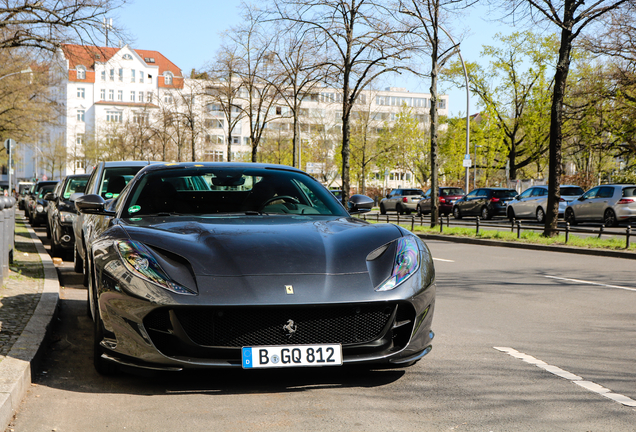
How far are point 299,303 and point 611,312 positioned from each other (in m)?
5.00

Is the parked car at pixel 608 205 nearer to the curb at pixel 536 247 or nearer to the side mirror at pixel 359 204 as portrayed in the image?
the curb at pixel 536 247

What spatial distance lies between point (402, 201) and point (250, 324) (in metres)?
40.4

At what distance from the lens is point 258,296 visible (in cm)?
381

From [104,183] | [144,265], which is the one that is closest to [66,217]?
[104,183]

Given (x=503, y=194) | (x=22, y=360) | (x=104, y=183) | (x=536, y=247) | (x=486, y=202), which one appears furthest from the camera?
(x=503, y=194)

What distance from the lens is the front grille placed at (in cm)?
387

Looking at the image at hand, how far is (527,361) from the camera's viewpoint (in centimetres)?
513

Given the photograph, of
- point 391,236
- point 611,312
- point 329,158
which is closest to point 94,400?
point 391,236

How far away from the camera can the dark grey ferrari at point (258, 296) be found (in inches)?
152

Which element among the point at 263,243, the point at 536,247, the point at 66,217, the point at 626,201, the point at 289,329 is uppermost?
the point at 263,243

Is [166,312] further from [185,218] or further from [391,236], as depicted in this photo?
[391,236]

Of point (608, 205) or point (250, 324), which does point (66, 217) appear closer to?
point (250, 324)

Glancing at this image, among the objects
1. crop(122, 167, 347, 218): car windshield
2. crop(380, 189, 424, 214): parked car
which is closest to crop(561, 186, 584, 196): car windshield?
crop(380, 189, 424, 214): parked car

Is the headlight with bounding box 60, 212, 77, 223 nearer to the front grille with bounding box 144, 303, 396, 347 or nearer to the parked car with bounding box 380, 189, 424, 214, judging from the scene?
the front grille with bounding box 144, 303, 396, 347
